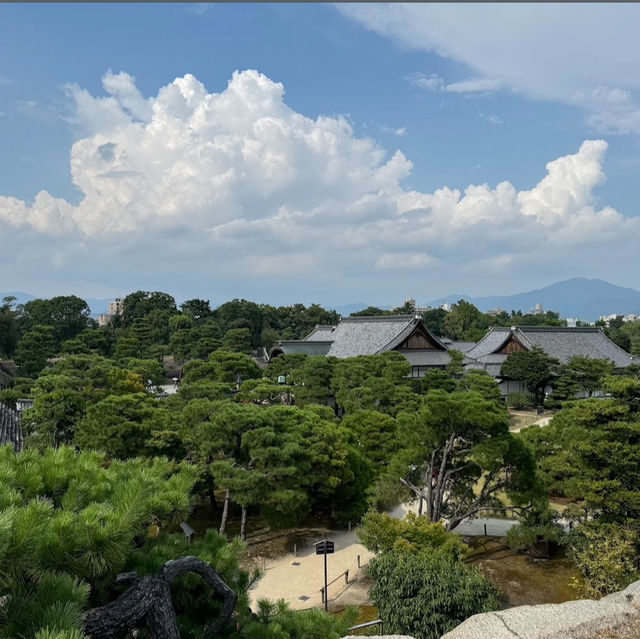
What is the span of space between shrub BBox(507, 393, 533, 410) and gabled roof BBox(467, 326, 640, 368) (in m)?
4.45

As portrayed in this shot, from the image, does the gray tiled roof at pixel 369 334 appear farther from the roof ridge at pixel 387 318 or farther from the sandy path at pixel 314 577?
the sandy path at pixel 314 577

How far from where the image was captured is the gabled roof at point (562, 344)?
136ft

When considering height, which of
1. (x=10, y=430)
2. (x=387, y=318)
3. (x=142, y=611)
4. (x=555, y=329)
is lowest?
(x=10, y=430)

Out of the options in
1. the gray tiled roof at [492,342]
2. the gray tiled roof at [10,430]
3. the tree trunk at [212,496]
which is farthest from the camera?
the gray tiled roof at [492,342]

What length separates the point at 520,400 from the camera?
37125mm

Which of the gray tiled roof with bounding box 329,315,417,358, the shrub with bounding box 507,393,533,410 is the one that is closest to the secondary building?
the shrub with bounding box 507,393,533,410

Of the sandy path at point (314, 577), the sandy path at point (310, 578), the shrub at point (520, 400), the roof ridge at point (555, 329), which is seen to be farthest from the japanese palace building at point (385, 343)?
the sandy path at point (310, 578)

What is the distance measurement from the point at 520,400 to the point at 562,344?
8.88m

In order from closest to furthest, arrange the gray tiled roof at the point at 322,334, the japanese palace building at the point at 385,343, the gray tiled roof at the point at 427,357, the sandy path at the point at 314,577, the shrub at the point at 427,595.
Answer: the shrub at the point at 427,595 → the sandy path at the point at 314,577 → the gray tiled roof at the point at 427,357 → the japanese palace building at the point at 385,343 → the gray tiled roof at the point at 322,334

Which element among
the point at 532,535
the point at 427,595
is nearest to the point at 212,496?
the point at 427,595

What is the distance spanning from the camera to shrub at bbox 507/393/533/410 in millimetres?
37191

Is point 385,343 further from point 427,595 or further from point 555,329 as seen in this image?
point 427,595

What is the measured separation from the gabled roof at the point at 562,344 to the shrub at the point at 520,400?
445 cm

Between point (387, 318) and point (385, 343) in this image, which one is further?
point (387, 318)
